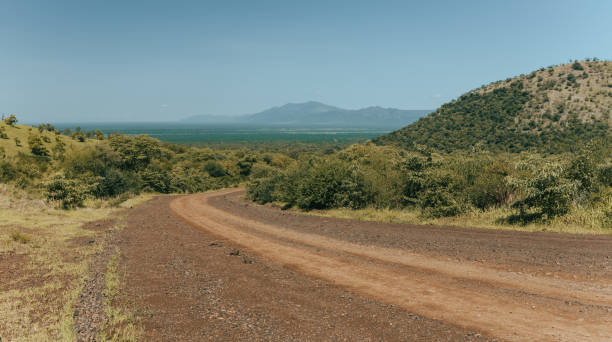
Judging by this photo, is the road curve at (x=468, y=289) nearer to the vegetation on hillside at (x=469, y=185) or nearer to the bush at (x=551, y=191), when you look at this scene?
the bush at (x=551, y=191)

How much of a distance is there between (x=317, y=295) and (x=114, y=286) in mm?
4233

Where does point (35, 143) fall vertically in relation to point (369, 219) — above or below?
above

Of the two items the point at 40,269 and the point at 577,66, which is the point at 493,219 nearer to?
the point at 40,269

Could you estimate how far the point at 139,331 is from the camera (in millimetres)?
5117

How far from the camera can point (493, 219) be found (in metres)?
12.7

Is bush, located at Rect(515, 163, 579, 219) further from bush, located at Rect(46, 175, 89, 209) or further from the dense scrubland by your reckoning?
bush, located at Rect(46, 175, 89, 209)

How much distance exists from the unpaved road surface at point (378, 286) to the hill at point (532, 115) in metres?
40.1

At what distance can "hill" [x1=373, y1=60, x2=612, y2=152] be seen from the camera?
4844cm

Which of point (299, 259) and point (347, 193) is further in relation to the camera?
point (347, 193)

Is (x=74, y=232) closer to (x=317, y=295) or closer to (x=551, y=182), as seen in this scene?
(x=317, y=295)

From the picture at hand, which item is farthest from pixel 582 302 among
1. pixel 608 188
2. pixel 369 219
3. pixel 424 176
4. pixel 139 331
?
pixel 424 176

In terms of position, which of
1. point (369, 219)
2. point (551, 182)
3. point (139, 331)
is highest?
point (551, 182)

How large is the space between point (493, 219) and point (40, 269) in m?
14.1

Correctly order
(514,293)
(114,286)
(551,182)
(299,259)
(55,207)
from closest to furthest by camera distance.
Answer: (514,293) < (114,286) < (299,259) < (551,182) < (55,207)
